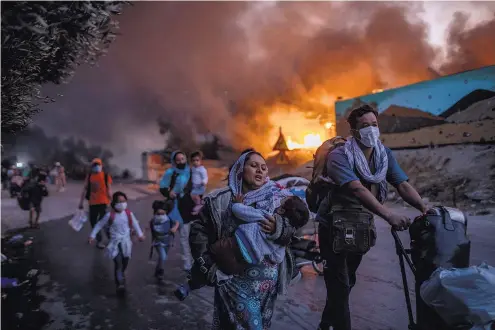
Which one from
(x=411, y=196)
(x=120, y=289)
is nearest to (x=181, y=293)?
(x=411, y=196)

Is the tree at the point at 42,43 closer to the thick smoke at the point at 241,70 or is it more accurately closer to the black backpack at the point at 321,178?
the black backpack at the point at 321,178

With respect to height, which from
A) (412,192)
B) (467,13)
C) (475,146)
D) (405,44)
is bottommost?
(412,192)

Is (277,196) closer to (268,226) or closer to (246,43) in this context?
(268,226)

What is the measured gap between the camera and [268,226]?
102 inches

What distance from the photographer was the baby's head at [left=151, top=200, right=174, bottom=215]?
5.84 meters

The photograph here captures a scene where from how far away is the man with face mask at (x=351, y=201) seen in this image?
3.03 meters

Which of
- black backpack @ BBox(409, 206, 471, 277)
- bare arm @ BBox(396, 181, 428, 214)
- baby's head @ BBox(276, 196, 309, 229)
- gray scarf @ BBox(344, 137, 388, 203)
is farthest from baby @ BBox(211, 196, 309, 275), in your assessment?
bare arm @ BBox(396, 181, 428, 214)

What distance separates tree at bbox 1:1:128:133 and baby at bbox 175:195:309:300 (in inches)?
60.4

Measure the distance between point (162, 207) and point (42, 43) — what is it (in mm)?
3587

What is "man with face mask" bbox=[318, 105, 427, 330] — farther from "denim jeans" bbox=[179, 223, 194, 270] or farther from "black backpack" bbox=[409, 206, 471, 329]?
"denim jeans" bbox=[179, 223, 194, 270]

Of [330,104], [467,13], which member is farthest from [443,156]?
[330,104]

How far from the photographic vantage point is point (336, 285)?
125 inches

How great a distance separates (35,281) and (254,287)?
4577 mm

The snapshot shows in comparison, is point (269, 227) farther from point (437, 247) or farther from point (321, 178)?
point (437, 247)
